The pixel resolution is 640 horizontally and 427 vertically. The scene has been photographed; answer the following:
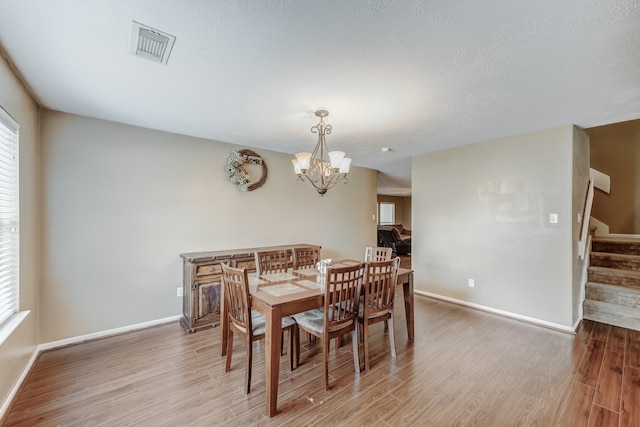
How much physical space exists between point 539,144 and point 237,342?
13.8ft

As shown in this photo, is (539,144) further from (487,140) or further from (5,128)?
(5,128)

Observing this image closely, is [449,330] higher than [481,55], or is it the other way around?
[481,55]

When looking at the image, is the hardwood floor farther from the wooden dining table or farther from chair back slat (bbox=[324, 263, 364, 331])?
chair back slat (bbox=[324, 263, 364, 331])

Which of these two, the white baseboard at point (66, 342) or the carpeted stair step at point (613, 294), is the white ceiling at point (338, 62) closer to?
the carpeted stair step at point (613, 294)

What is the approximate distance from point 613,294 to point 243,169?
16.5ft

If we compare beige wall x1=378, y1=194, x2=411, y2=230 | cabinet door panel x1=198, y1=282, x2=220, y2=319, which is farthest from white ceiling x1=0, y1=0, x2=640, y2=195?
beige wall x1=378, y1=194, x2=411, y2=230

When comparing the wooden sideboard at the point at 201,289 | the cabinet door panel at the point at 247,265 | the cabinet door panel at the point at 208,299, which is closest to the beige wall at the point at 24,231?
the wooden sideboard at the point at 201,289

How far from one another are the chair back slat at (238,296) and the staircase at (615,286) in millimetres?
4168

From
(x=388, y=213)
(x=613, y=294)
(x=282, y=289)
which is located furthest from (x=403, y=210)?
(x=282, y=289)

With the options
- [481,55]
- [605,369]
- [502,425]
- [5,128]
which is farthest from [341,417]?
[5,128]

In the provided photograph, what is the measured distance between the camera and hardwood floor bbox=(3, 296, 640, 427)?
179 centimetres

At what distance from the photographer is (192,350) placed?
268 centimetres

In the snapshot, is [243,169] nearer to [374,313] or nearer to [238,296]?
[238,296]

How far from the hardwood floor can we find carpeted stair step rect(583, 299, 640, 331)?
9.8 inches
